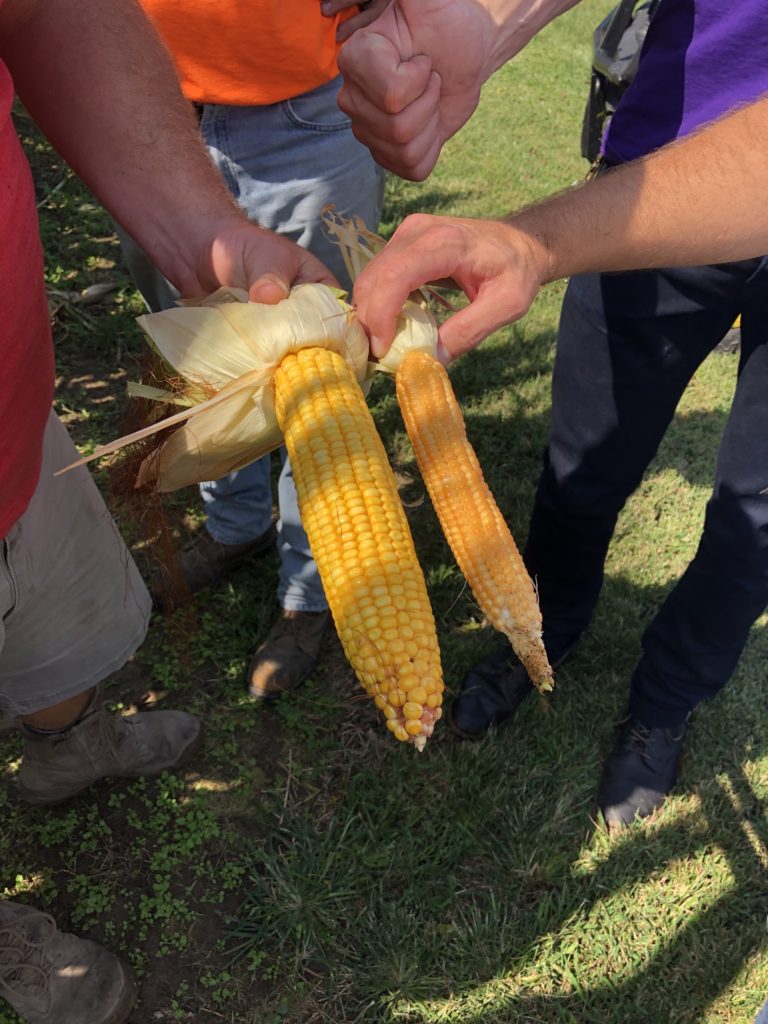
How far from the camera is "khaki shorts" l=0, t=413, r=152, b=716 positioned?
6.36ft

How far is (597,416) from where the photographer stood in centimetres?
250

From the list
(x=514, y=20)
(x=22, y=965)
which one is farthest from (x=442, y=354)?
(x=22, y=965)

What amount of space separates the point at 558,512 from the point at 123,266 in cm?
357

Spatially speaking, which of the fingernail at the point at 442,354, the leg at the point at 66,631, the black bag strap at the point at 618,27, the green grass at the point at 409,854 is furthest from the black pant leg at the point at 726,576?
the black bag strap at the point at 618,27

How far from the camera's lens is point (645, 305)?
226 centimetres

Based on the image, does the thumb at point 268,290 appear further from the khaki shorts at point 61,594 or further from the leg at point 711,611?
the leg at point 711,611

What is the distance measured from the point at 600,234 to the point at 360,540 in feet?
2.90

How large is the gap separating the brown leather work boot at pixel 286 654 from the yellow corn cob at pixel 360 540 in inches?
61.7

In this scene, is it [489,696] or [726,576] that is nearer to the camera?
[726,576]

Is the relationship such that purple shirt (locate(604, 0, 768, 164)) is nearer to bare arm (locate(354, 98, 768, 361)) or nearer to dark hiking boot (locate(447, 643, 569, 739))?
bare arm (locate(354, 98, 768, 361))

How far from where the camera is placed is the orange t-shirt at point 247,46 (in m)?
2.13

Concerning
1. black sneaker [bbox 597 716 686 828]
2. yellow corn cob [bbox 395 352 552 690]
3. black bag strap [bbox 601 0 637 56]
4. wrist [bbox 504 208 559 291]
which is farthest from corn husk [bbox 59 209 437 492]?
black bag strap [bbox 601 0 637 56]

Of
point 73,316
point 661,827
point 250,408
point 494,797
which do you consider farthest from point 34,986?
point 73,316

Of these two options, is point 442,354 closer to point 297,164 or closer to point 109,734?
point 297,164
